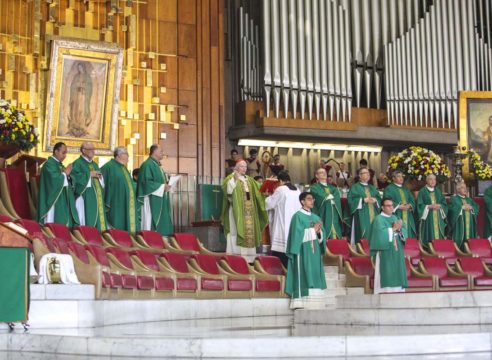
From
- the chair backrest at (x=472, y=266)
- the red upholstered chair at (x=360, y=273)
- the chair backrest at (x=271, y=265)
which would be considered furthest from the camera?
the chair backrest at (x=472, y=266)

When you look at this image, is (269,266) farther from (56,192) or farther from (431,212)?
(431,212)

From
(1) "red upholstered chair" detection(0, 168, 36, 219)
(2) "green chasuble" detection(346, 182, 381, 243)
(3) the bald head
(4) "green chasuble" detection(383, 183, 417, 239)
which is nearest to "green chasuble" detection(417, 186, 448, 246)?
(4) "green chasuble" detection(383, 183, 417, 239)

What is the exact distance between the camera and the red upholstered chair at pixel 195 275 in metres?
11.4

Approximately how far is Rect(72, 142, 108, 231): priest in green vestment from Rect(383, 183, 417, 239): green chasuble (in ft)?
14.9

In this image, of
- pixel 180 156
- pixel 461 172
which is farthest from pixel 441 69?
pixel 180 156

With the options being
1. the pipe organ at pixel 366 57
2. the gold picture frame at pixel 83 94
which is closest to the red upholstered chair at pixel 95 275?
the gold picture frame at pixel 83 94

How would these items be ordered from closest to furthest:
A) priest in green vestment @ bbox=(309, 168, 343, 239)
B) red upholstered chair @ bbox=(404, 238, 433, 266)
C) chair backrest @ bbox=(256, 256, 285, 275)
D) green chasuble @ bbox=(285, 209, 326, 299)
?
green chasuble @ bbox=(285, 209, 326, 299) < chair backrest @ bbox=(256, 256, 285, 275) < red upholstered chair @ bbox=(404, 238, 433, 266) < priest in green vestment @ bbox=(309, 168, 343, 239)

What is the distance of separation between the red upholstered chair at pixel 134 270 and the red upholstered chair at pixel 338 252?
3.04m

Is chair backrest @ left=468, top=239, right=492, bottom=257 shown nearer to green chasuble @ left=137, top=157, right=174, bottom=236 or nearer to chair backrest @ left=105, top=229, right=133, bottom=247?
green chasuble @ left=137, top=157, right=174, bottom=236

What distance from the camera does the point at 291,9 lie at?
18062mm

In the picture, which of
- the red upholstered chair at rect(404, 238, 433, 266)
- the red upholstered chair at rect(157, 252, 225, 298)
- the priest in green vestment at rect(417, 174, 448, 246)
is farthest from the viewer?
the priest in green vestment at rect(417, 174, 448, 246)

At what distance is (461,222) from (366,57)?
452 cm

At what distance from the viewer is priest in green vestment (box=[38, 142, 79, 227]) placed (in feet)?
40.1

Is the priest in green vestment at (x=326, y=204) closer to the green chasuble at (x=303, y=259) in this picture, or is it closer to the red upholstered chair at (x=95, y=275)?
the green chasuble at (x=303, y=259)
